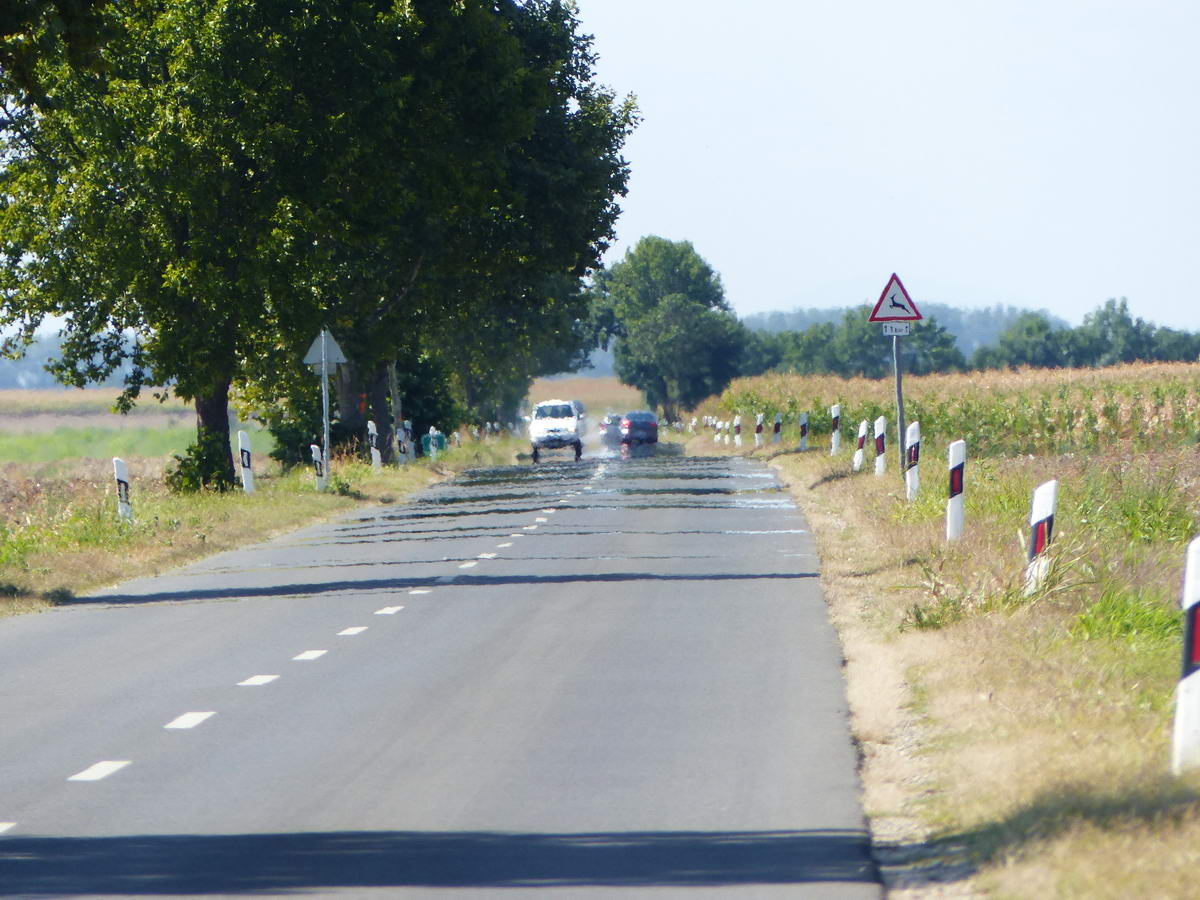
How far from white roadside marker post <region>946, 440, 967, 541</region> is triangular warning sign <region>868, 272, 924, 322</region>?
7694mm

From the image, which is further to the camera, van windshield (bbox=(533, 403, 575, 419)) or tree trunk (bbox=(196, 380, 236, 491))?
van windshield (bbox=(533, 403, 575, 419))

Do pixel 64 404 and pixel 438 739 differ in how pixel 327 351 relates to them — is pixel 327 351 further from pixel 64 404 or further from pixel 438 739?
pixel 64 404

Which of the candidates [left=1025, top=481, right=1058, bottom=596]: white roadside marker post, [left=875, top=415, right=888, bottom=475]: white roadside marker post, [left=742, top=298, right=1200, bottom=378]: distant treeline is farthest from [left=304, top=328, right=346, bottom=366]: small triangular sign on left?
[left=742, top=298, right=1200, bottom=378]: distant treeline

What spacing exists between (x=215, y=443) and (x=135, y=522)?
871 centimetres

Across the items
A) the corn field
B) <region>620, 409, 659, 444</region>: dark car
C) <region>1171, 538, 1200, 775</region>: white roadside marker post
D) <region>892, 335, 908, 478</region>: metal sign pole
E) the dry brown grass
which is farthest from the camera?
the dry brown grass

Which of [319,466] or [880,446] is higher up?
[880,446]

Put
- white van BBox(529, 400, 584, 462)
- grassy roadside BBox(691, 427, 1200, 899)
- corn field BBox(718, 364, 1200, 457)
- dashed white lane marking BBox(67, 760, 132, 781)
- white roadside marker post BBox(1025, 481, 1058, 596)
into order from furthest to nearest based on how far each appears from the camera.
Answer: white van BBox(529, 400, 584, 462) < corn field BBox(718, 364, 1200, 457) < white roadside marker post BBox(1025, 481, 1058, 596) < dashed white lane marking BBox(67, 760, 132, 781) < grassy roadside BBox(691, 427, 1200, 899)

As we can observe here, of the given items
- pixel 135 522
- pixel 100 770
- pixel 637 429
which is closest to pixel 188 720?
pixel 100 770

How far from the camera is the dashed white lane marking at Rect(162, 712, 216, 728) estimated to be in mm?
9078

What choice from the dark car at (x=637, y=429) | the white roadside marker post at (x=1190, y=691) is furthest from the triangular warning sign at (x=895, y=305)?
the dark car at (x=637, y=429)

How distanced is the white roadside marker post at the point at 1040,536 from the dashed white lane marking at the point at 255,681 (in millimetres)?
4709

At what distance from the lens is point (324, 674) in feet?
35.2

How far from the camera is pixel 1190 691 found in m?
6.47

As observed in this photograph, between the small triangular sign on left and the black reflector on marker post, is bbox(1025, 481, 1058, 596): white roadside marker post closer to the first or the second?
the black reflector on marker post
